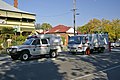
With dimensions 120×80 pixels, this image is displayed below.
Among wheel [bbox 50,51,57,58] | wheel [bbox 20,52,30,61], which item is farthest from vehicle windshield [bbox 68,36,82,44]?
wheel [bbox 20,52,30,61]

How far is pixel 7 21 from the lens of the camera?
4928cm

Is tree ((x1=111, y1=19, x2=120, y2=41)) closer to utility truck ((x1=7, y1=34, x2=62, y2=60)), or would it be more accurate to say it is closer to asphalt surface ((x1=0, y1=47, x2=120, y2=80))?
utility truck ((x1=7, y1=34, x2=62, y2=60))

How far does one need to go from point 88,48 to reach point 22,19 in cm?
2839

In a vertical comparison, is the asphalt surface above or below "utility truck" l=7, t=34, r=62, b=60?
below

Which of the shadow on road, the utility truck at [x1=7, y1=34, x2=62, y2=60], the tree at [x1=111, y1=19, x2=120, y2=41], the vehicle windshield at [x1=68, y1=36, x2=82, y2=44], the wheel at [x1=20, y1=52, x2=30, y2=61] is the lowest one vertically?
the shadow on road

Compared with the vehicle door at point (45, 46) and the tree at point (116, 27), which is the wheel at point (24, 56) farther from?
the tree at point (116, 27)

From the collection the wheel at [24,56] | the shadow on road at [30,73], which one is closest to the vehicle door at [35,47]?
the wheel at [24,56]

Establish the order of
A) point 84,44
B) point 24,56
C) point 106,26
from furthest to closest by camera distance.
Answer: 1. point 106,26
2. point 84,44
3. point 24,56

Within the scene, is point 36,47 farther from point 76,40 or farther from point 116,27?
point 116,27

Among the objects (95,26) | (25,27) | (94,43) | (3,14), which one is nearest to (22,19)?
(25,27)

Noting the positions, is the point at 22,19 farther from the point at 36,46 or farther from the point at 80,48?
the point at 36,46

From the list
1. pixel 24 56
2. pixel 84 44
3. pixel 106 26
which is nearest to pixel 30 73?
pixel 24 56

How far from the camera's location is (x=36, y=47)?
21.4 metres

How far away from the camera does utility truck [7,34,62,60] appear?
67.3 ft
